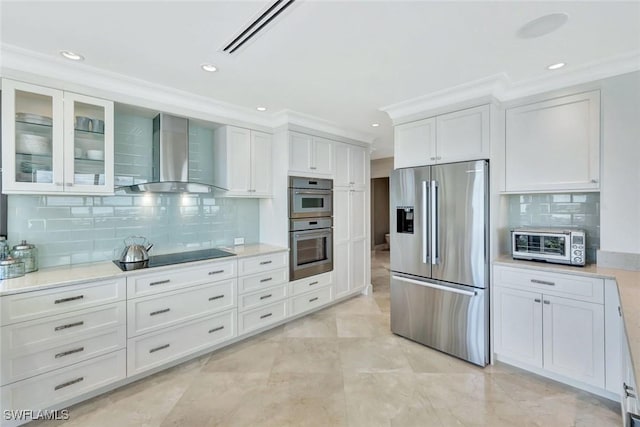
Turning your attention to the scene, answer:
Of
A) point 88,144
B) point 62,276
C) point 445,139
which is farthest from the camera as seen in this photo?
point 445,139

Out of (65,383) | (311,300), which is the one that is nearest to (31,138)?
(65,383)

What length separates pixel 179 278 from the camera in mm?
2566

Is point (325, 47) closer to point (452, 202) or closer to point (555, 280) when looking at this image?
point (452, 202)

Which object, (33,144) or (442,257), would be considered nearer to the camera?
(33,144)

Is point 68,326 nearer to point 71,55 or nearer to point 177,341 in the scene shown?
point 177,341

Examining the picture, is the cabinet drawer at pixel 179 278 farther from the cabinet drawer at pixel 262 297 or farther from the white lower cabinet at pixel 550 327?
the white lower cabinet at pixel 550 327

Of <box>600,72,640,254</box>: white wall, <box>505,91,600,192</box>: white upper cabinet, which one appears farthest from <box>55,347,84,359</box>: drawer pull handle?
<box>600,72,640,254</box>: white wall

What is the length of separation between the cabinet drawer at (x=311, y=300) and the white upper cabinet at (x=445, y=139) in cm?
193

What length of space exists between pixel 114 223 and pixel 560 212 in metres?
4.26

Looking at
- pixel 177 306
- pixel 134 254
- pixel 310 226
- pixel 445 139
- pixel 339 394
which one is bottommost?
pixel 339 394

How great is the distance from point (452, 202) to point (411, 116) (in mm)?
1052

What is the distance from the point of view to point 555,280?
2.29m

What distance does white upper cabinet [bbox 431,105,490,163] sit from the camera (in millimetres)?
2602

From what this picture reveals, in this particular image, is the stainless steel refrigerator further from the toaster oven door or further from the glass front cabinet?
the glass front cabinet
